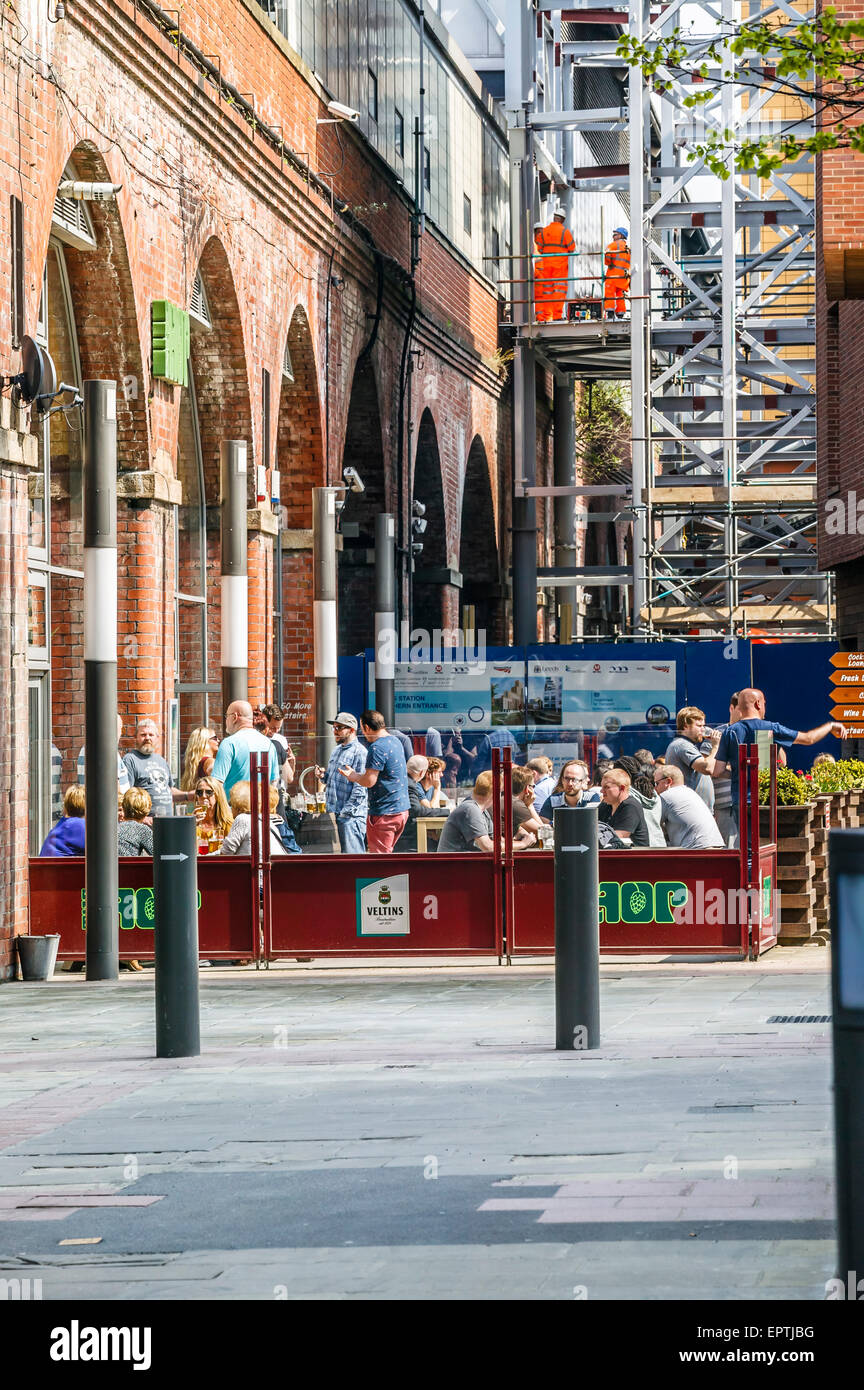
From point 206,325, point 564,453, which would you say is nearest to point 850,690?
point 206,325

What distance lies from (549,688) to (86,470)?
10477mm

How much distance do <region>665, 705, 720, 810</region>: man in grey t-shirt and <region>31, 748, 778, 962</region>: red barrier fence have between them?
53cm

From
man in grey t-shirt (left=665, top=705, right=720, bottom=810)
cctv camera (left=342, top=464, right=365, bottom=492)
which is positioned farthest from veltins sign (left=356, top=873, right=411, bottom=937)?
cctv camera (left=342, top=464, right=365, bottom=492)

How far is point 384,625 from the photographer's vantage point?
21969mm

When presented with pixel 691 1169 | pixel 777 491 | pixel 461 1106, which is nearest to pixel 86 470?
pixel 461 1106

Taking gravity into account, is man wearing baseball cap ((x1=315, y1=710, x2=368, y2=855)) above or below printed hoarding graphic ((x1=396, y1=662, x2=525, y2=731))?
below

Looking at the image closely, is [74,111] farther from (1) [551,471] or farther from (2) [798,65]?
(1) [551,471]

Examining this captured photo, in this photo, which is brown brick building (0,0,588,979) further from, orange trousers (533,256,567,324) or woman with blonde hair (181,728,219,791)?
orange trousers (533,256,567,324)

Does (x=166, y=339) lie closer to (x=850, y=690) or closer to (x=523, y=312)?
(x=850, y=690)

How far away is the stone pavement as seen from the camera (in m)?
4.73

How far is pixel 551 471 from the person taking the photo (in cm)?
3694

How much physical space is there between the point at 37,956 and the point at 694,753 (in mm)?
4612

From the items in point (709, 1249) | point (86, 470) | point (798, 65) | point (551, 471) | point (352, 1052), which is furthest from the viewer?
point (551, 471)

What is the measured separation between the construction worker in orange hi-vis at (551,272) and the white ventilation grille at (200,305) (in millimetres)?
13389
